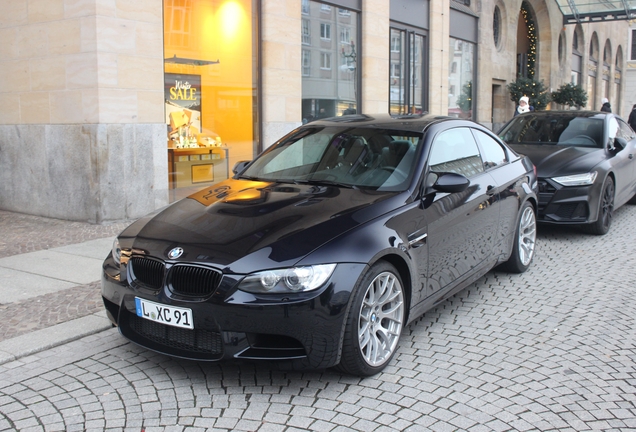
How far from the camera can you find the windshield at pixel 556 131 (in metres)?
9.59

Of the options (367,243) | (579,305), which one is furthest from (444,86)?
(367,243)

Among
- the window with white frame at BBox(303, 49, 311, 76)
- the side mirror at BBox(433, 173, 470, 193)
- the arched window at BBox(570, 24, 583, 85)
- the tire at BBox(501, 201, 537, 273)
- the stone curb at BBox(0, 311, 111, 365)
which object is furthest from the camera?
the arched window at BBox(570, 24, 583, 85)

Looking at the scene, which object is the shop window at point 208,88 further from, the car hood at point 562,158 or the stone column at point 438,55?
the stone column at point 438,55

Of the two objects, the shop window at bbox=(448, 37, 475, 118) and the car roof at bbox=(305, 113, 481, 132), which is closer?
the car roof at bbox=(305, 113, 481, 132)

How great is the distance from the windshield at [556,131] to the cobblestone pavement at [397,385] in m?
4.85

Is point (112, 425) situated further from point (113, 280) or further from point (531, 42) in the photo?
point (531, 42)

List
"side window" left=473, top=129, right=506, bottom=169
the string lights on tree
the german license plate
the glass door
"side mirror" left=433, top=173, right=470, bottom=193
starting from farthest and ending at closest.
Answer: the string lights on tree, the glass door, "side window" left=473, top=129, right=506, bottom=169, "side mirror" left=433, top=173, right=470, bottom=193, the german license plate

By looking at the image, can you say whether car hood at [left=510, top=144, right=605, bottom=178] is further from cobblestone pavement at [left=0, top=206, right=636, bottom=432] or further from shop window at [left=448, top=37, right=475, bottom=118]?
shop window at [left=448, top=37, right=475, bottom=118]

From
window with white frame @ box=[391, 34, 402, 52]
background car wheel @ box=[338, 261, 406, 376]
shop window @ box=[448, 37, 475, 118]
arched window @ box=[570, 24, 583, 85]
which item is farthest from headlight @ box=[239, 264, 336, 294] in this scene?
arched window @ box=[570, 24, 583, 85]

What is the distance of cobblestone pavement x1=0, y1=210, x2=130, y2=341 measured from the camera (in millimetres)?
5117

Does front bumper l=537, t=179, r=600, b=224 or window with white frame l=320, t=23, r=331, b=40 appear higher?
window with white frame l=320, t=23, r=331, b=40

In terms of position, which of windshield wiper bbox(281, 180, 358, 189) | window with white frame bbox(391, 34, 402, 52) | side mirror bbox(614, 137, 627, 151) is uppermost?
window with white frame bbox(391, 34, 402, 52)

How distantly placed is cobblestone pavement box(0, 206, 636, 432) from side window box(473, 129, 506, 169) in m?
1.43

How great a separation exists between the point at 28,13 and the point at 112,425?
27.1ft
